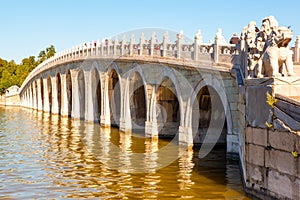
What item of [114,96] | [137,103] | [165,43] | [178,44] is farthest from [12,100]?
[178,44]

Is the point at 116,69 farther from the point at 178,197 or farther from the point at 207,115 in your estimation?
the point at 178,197

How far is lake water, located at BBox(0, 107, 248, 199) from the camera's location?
12.4 m

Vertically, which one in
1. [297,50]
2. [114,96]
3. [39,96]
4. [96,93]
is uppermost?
[297,50]

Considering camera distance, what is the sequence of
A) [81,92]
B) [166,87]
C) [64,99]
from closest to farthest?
[166,87], [81,92], [64,99]

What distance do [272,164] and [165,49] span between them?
12.2 metres

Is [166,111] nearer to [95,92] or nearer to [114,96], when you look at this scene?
[114,96]

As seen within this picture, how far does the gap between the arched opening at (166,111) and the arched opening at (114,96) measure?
25.6 feet

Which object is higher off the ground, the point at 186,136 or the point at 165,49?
the point at 165,49

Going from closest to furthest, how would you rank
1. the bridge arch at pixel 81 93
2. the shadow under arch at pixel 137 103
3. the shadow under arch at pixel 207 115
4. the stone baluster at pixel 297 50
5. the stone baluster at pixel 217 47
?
the stone baluster at pixel 297 50 < the stone baluster at pixel 217 47 < the shadow under arch at pixel 207 115 < the shadow under arch at pixel 137 103 < the bridge arch at pixel 81 93

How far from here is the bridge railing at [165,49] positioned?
16.6 meters

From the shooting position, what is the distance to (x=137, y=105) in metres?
28.0

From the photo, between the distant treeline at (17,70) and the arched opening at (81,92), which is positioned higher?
the distant treeline at (17,70)

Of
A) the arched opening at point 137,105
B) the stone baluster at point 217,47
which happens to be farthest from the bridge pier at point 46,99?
the stone baluster at point 217,47

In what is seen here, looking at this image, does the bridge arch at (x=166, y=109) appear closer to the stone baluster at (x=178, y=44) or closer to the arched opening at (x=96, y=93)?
the stone baluster at (x=178, y=44)
